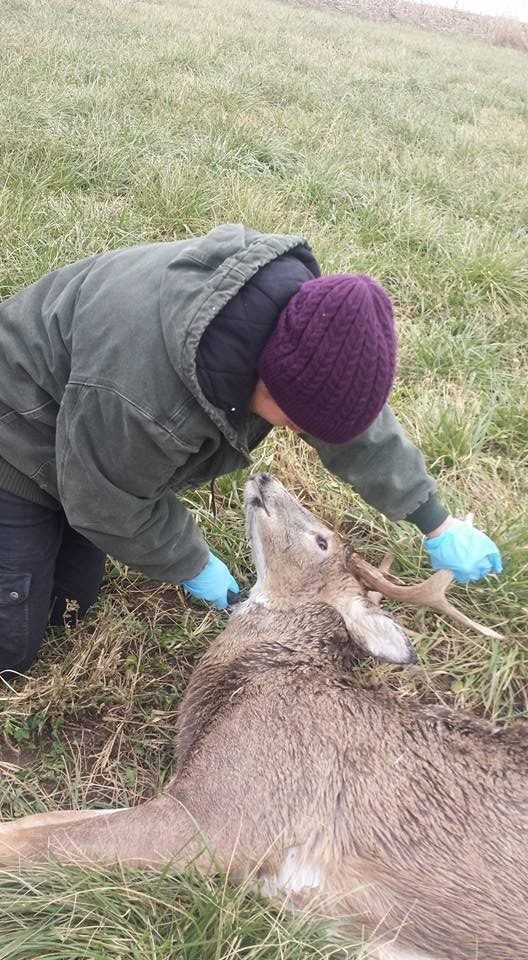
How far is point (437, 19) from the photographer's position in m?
25.7

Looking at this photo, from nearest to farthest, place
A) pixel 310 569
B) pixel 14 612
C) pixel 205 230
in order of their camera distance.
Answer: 1. pixel 14 612
2. pixel 310 569
3. pixel 205 230

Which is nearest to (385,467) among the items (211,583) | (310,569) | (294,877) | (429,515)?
(429,515)

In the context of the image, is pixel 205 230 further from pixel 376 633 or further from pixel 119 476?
pixel 376 633

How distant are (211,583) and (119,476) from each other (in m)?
0.83

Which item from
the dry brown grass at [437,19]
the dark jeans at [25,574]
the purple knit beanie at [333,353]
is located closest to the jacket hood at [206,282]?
the purple knit beanie at [333,353]

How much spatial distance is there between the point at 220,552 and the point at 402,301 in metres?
2.51

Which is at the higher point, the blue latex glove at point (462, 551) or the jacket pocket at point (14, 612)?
the blue latex glove at point (462, 551)

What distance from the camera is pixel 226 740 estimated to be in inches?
112

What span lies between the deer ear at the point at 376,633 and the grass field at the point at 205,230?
1.26 ft

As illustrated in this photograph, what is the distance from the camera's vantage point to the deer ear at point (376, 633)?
9.39 ft

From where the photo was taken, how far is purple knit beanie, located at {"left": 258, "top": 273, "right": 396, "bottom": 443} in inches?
80.0

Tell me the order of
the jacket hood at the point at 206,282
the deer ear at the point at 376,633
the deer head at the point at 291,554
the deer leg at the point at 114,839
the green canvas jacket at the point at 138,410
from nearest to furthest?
the jacket hood at the point at 206,282
the green canvas jacket at the point at 138,410
the deer leg at the point at 114,839
the deer ear at the point at 376,633
the deer head at the point at 291,554

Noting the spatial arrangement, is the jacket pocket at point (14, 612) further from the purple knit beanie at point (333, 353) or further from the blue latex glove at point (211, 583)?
the purple knit beanie at point (333, 353)

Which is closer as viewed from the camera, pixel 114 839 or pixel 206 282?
pixel 206 282
